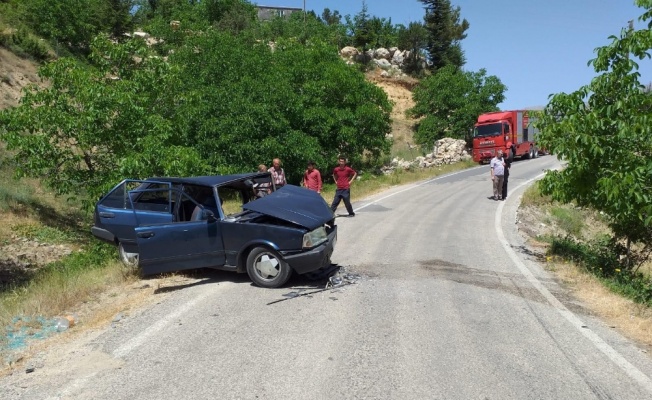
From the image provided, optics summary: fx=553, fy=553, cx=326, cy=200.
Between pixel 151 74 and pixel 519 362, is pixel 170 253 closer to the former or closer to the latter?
pixel 519 362

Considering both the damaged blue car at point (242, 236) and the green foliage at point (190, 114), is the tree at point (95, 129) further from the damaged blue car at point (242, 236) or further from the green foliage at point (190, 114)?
the damaged blue car at point (242, 236)

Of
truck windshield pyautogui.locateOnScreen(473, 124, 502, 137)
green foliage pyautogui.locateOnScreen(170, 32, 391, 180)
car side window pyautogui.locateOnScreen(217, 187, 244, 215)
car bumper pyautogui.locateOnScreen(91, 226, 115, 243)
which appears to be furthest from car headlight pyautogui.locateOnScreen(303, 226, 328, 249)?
truck windshield pyautogui.locateOnScreen(473, 124, 502, 137)

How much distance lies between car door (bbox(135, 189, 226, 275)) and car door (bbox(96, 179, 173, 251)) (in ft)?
A: 5.30

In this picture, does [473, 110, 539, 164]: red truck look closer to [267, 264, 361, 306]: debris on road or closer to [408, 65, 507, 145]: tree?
[408, 65, 507, 145]: tree

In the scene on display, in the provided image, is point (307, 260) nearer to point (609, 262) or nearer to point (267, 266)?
point (267, 266)

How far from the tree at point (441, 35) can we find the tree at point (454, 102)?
850 inches

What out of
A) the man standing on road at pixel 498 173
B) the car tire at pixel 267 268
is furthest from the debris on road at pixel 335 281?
the man standing on road at pixel 498 173

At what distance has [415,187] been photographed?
25.0m

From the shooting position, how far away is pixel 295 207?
309 inches

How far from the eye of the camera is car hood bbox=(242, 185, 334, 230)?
7.45m

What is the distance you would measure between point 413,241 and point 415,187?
13.5 metres

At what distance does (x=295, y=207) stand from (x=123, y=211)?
11.7ft

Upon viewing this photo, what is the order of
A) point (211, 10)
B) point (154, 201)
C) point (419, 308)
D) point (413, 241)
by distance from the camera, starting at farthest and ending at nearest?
point (211, 10)
point (413, 241)
point (154, 201)
point (419, 308)

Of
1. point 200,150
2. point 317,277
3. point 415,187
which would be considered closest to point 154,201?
point 317,277
